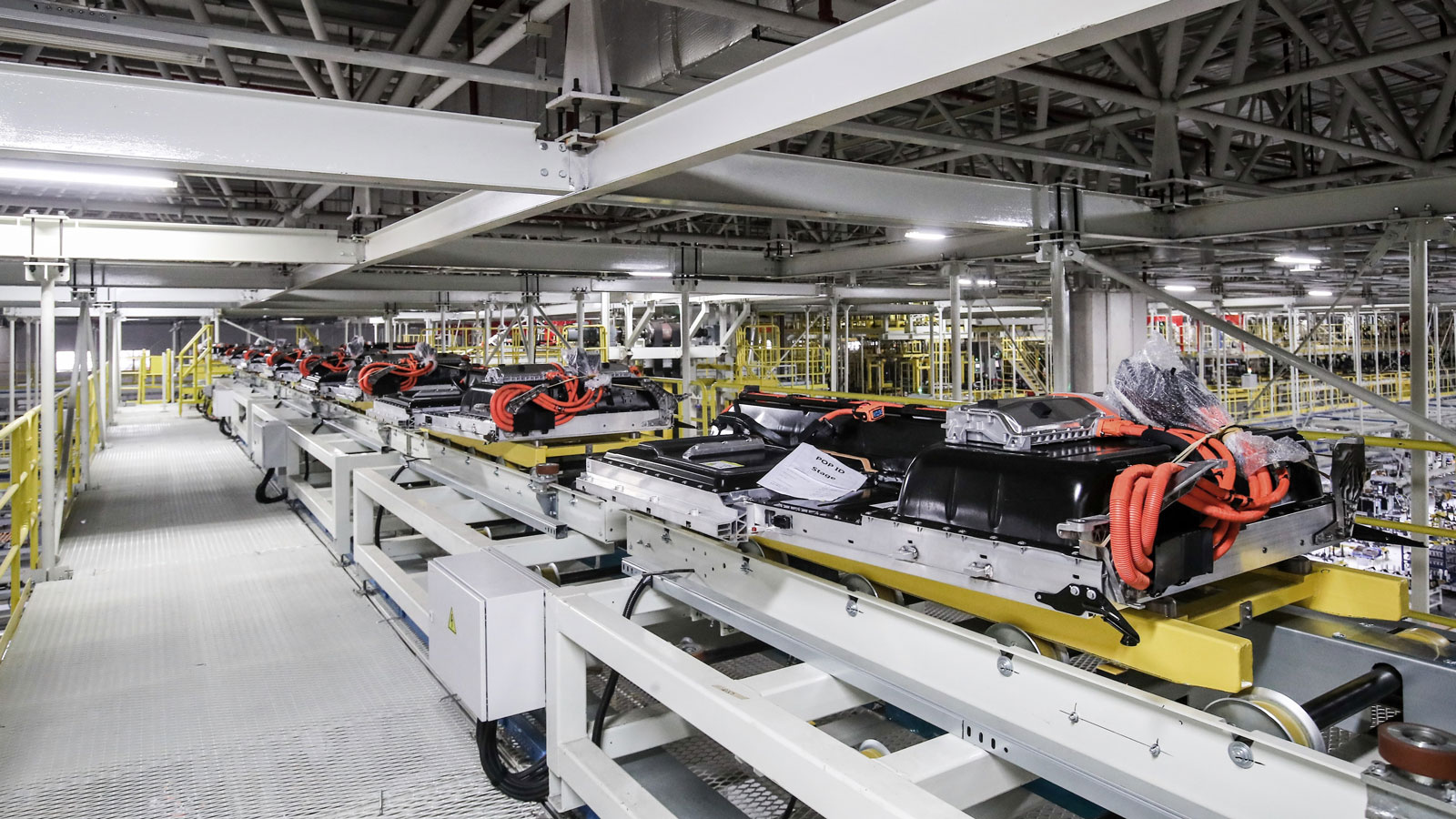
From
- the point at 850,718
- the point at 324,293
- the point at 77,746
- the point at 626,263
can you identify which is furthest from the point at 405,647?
the point at 324,293

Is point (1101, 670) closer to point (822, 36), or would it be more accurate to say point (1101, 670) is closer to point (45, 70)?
point (822, 36)

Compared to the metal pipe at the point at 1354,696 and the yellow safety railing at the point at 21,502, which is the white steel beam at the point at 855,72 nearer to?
the metal pipe at the point at 1354,696

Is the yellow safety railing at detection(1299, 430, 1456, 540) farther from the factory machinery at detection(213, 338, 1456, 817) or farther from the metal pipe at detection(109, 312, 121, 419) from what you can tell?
the metal pipe at detection(109, 312, 121, 419)

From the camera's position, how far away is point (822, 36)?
2146 millimetres

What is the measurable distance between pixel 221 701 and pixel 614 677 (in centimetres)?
208

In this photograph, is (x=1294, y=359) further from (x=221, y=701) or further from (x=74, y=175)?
(x=74, y=175)

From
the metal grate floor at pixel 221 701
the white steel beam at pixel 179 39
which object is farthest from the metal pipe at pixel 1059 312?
the metal grate floor at pixel 221 701

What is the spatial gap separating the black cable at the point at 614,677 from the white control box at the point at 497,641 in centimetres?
24

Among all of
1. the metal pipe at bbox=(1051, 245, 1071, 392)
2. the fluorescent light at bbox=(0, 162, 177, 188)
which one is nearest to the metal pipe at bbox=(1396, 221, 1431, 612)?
the metal pipe at bbox=(1051, 245, 1071, 392)

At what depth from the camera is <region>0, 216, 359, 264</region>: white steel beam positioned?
18.9ft

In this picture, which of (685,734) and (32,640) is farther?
(32,640)

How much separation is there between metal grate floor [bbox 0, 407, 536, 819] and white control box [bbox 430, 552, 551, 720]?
39cm

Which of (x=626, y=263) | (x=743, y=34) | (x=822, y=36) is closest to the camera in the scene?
(x=822, y=36)

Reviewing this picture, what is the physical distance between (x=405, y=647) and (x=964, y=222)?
3.58m
